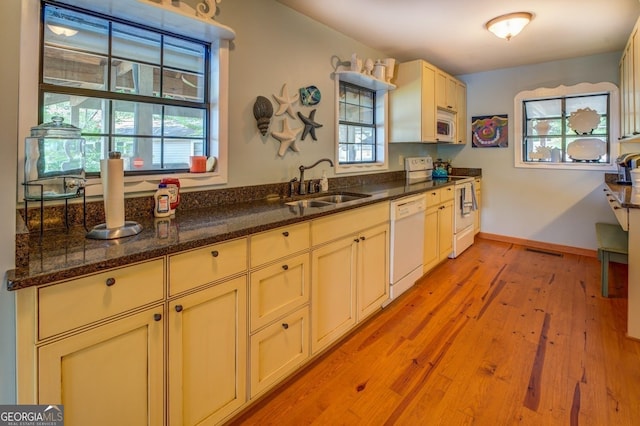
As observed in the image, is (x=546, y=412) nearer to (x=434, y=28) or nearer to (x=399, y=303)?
(x=399, y=303)

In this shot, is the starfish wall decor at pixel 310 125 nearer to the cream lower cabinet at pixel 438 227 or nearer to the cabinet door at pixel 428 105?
the cream lower cabinet at pixel 438 227

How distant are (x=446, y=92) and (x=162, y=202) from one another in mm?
3723

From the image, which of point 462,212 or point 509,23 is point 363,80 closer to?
point 509,23

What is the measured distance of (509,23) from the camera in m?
2.78

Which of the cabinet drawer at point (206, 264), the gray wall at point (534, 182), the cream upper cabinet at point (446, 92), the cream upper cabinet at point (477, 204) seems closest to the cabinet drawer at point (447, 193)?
the cream upper cabinet at point (477, 204)

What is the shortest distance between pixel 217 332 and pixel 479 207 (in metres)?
4.41

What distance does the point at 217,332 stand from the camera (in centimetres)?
144

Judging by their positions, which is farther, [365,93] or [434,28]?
[365,93]

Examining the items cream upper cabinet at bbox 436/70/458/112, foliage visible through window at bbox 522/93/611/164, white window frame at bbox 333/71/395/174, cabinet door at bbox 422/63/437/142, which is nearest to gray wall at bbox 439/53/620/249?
foliage visible through window at bbox 522/93/611/164

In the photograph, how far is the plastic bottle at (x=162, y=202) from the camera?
1.78 metres

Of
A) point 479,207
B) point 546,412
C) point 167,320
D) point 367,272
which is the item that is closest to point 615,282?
point 479,207

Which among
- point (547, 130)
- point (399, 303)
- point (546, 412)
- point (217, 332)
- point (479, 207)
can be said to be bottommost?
point (546, 412)

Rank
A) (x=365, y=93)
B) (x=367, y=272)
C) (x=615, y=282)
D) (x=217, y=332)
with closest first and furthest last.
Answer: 1. (x=217, y=332)
2. (x=367, y=272)
3. (x=615, y=282)
4. (x=365, y=93)

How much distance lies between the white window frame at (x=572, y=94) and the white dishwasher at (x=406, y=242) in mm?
2223
